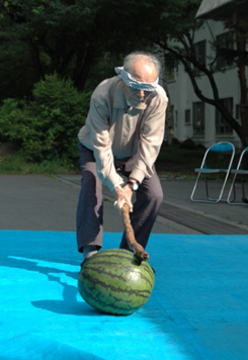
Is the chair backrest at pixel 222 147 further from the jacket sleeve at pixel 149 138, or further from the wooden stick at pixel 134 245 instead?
the wooden stick at pixel 134 245

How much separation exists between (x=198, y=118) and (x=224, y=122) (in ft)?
14.9

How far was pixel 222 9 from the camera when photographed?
12812mm

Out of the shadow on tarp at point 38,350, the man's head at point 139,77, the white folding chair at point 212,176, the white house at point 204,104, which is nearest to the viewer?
the shadow on tarp at point 38,350

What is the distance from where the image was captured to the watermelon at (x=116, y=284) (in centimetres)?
377

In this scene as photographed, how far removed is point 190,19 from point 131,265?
1778cm

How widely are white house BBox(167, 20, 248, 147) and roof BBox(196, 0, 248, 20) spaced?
1921 cm

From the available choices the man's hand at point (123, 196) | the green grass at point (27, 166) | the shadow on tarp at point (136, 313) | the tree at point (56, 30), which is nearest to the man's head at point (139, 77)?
the man's hand at point (123, 196)

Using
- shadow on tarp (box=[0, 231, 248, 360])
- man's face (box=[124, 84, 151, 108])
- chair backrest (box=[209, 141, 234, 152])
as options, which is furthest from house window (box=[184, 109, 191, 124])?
man's face (box=[124, 84, 151, 108])

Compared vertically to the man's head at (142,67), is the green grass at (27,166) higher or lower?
lower

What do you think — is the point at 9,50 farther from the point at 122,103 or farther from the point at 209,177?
the point at 122,103

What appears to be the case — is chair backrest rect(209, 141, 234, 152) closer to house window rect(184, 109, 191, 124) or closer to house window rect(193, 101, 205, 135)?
house window rect(193, 101, 205, 135)

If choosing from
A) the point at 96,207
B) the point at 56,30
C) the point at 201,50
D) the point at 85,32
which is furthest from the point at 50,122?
the point at 201,50

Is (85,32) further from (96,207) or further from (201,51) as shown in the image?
(201,51)

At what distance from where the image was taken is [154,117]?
14.7 feet
